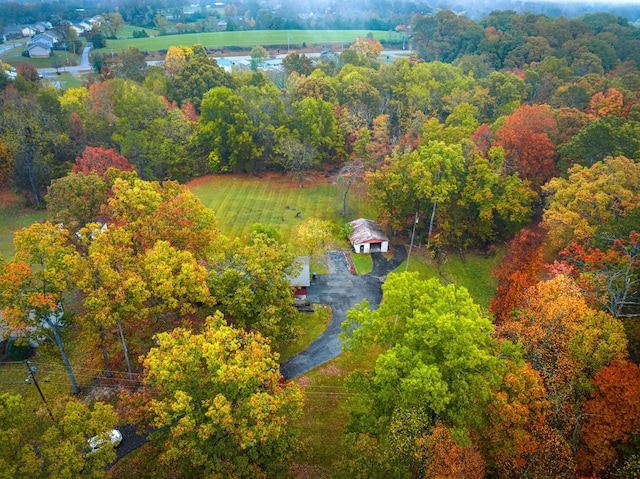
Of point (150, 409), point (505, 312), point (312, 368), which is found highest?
point (150, 409)

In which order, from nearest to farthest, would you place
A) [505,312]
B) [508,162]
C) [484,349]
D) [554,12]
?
[484,349] < [505,312] < [508,162] < [554,12]

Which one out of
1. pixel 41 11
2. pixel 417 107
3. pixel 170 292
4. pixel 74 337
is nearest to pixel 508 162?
pixel 417 107

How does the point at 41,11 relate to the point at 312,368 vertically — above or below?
above

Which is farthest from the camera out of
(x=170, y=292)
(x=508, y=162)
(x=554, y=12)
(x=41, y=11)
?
(x=554, y=12)

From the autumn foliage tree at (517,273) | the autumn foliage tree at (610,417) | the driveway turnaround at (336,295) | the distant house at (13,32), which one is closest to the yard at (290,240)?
the driveway turnaround at (336,295)

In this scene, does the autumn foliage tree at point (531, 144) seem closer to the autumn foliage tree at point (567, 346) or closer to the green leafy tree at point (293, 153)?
the autumn foliage tree at point (567, 346)

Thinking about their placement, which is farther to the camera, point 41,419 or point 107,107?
point 107,107

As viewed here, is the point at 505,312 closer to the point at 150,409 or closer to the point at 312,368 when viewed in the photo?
the point at 312,368
